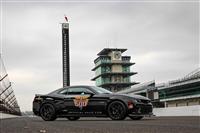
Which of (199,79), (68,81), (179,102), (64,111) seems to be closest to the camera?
(64,111)

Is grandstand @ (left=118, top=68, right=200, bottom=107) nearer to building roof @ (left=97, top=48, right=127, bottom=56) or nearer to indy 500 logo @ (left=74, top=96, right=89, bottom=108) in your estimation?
building roof @ (left=97, top=48, right=127, bottom=56)

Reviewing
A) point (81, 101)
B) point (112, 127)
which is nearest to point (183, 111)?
point (81, 101)

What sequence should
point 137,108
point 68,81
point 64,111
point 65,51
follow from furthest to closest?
point 65,51, point 68,81, point 64,111, point 137,108

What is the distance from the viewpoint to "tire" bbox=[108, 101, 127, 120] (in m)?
13.0

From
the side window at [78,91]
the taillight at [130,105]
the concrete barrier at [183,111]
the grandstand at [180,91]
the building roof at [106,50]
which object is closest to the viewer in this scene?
the taillight at [130,105]

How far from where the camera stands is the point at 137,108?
1309 centimetres

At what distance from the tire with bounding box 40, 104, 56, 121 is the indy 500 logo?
2.92 ft

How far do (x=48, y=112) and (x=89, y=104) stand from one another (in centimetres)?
164

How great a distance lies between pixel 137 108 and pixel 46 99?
3.55 meters

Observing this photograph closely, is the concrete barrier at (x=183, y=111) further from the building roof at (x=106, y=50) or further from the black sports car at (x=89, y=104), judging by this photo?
the building roof at (x=106, y=50)

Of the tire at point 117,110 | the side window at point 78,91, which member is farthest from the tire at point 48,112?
the tire at point 117,110

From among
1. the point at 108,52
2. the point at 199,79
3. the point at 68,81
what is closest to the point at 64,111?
the point at 199,79

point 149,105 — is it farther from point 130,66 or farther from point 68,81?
point 130,66

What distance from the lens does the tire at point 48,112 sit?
14.5 m
